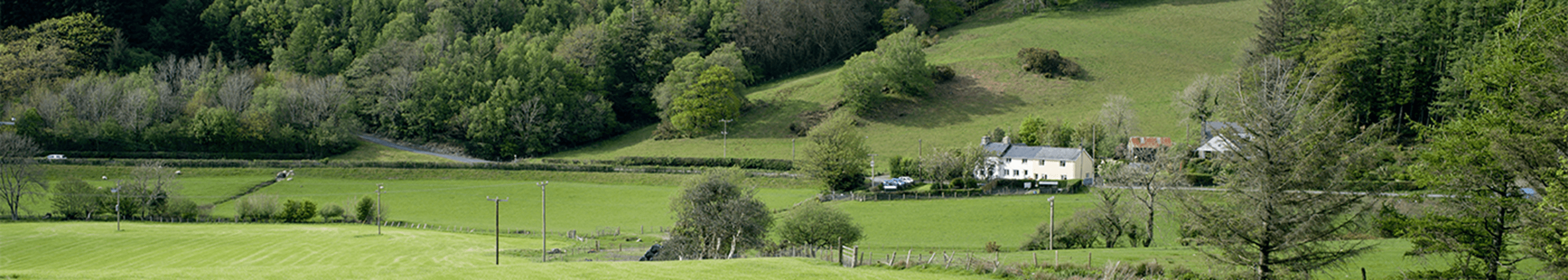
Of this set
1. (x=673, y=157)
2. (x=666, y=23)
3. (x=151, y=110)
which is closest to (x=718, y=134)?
(x=673, y=157)

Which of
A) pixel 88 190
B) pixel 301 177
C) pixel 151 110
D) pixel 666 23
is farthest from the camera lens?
pixel 666 23

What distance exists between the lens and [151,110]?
289 feet

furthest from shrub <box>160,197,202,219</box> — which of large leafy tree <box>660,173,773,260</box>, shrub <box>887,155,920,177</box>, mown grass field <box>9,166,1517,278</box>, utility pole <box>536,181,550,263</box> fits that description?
shrub <box>887,155,920,177</box>

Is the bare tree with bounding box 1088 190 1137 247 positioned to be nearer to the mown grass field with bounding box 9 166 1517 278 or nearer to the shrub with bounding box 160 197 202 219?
the mown grass field with bounding box 9 166 1517 278

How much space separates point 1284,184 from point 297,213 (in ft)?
198

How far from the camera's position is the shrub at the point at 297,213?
5975cm

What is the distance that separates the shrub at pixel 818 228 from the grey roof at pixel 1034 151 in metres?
31.6

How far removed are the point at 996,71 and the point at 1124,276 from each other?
77956 mm

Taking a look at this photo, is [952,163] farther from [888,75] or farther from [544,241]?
[544,241]

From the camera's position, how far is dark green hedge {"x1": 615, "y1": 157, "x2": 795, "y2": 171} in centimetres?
7538

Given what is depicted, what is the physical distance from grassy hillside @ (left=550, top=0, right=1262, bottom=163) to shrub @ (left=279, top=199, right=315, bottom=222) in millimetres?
30434

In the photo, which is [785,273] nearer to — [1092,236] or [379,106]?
[1092,236]

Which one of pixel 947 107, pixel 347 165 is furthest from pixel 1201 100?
pixel 347 165

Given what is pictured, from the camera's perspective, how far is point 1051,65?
9756 centimetres
